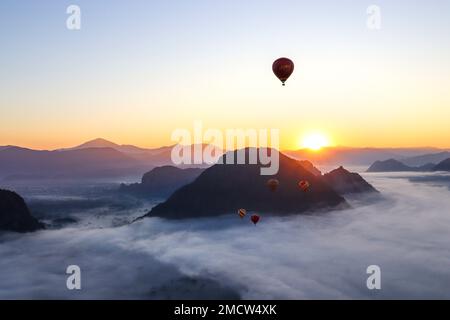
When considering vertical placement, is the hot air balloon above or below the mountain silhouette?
above

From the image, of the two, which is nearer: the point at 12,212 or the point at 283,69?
the point at 283,69

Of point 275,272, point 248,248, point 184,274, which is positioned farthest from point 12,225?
point 275,272

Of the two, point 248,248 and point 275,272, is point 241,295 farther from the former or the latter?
point 248,248

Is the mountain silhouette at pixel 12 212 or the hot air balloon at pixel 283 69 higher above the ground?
the hot air balloon at pixel 283 69
